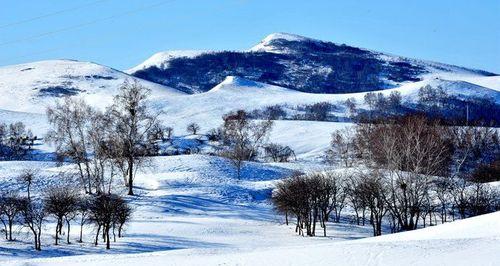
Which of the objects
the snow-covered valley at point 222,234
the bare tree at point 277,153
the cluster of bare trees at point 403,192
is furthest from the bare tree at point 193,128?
the cluster of bare trees at point 403,192

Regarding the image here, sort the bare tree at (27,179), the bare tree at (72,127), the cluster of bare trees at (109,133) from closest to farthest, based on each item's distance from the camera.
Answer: the bare tree at (27,179) → the cluster of bare trees at (109,133) → the bare tree at (72,127)

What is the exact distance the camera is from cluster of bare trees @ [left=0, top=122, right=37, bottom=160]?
418ft

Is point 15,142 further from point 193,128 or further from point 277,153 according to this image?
point 277,153

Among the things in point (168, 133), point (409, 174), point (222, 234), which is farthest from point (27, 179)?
point (168, 133)

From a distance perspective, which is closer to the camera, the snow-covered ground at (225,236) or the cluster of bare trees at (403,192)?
the snow-covered ground at (225,236)

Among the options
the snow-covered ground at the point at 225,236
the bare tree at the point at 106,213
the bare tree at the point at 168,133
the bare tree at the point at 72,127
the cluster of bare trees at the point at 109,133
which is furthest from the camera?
the bare tree at the point at 168,133

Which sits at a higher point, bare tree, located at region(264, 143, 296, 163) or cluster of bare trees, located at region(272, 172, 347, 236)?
bare tree, located at region(264, 143, 296, 163)

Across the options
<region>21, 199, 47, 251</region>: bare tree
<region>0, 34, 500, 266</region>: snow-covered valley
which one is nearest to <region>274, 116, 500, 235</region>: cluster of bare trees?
<region>0, 34, 500, 266</region>: snow-covered valley

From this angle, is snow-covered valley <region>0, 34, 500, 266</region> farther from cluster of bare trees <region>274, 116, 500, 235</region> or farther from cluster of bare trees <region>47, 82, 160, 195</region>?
cluster of bare trees <region>47, 82, 160, 195</region>

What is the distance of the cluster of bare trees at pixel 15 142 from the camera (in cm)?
12735

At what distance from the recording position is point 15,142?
443 ft

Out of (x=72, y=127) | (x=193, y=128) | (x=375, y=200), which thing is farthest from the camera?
(x=193, y=128)

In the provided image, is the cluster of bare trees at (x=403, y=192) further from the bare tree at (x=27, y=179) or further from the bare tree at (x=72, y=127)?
the bare tree at (x=27, y=179)

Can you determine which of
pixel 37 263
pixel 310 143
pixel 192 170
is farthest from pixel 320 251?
pixel 310 143
